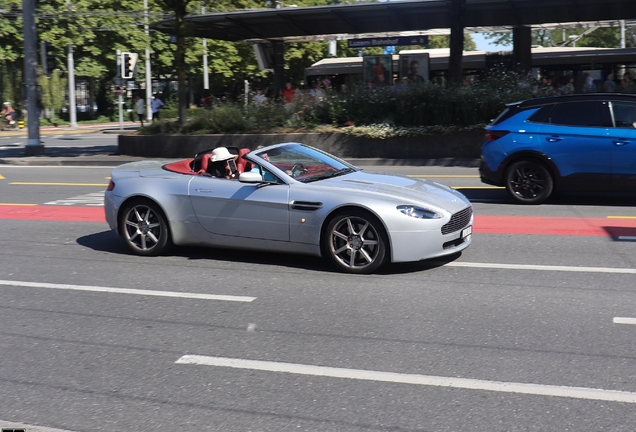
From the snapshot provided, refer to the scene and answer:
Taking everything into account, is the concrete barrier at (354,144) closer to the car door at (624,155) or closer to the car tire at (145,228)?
the car door at (624,155)

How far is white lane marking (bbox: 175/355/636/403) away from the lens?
183 inches

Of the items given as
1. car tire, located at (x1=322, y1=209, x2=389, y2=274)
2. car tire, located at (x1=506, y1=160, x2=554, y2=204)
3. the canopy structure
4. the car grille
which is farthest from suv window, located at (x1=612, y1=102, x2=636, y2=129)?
the canopy structure

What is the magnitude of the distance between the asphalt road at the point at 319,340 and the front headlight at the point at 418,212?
0.61 m

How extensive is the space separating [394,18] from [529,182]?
15894 millimetres

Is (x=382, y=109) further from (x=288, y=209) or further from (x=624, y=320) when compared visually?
(x=624, y=320)

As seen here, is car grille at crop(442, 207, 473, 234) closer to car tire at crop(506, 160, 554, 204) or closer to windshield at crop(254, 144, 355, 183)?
windshield at crop(254, 144, 355, 183)

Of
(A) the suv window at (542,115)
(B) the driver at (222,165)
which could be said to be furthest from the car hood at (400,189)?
(A) the suv window at (542,115)

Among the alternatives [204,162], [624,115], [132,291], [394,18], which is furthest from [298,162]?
[394,18]

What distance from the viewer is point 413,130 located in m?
19.5

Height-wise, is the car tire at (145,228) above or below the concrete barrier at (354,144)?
below

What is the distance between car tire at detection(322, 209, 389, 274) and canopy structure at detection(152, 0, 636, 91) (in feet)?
55.6

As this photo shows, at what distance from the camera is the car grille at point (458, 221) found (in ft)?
25.3

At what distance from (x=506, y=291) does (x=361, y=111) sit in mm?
14041

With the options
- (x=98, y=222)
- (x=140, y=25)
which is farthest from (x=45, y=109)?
(x=98, y=222)
